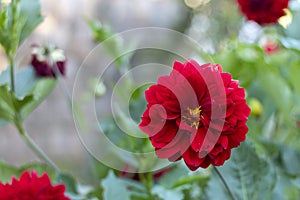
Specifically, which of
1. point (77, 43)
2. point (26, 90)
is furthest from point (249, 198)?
point (77, 43)

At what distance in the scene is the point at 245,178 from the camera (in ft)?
1.69

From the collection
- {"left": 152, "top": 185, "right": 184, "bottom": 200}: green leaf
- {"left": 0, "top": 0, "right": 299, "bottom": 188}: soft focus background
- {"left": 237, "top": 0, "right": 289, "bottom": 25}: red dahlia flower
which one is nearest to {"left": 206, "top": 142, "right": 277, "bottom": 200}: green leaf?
{"left": 152, "top": 185, "right": 184, "bottom": 200}: green leaf

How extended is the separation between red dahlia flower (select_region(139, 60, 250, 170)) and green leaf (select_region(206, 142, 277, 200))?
16 centimetres

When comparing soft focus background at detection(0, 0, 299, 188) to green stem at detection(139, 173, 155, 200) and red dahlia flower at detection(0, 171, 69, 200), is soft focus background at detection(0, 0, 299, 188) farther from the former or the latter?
red dahlia flower at detection(0, 171, 69, 200)

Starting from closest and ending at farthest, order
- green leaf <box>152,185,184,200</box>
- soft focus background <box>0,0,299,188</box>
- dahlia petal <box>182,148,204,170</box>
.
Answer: dahlia petal <box>182,148,204,170</box> → green leaf <box>152,185,184,200</box> → soft focus background <box>0,0,299,188</box>

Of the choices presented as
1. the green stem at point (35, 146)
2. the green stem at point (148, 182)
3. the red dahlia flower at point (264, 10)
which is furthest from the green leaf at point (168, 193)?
the red dahlia flower at point (264, 10)

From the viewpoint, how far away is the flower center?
1.18ft

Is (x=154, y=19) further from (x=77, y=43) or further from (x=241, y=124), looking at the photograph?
(x=241, y=124)

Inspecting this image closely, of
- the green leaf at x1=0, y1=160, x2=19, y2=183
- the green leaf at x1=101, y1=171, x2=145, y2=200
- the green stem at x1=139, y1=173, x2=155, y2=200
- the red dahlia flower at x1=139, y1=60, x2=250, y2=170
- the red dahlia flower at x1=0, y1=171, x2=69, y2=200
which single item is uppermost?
the green leaf at x1=0, y1=160, x2=19, y2=183

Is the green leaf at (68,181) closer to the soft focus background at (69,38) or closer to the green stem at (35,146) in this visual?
the green stem at (35,146)

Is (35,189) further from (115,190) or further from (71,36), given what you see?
(71,36)

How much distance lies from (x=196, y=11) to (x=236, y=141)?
2472mm

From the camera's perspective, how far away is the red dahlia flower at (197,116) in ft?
1.15

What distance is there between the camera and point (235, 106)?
353 mm
